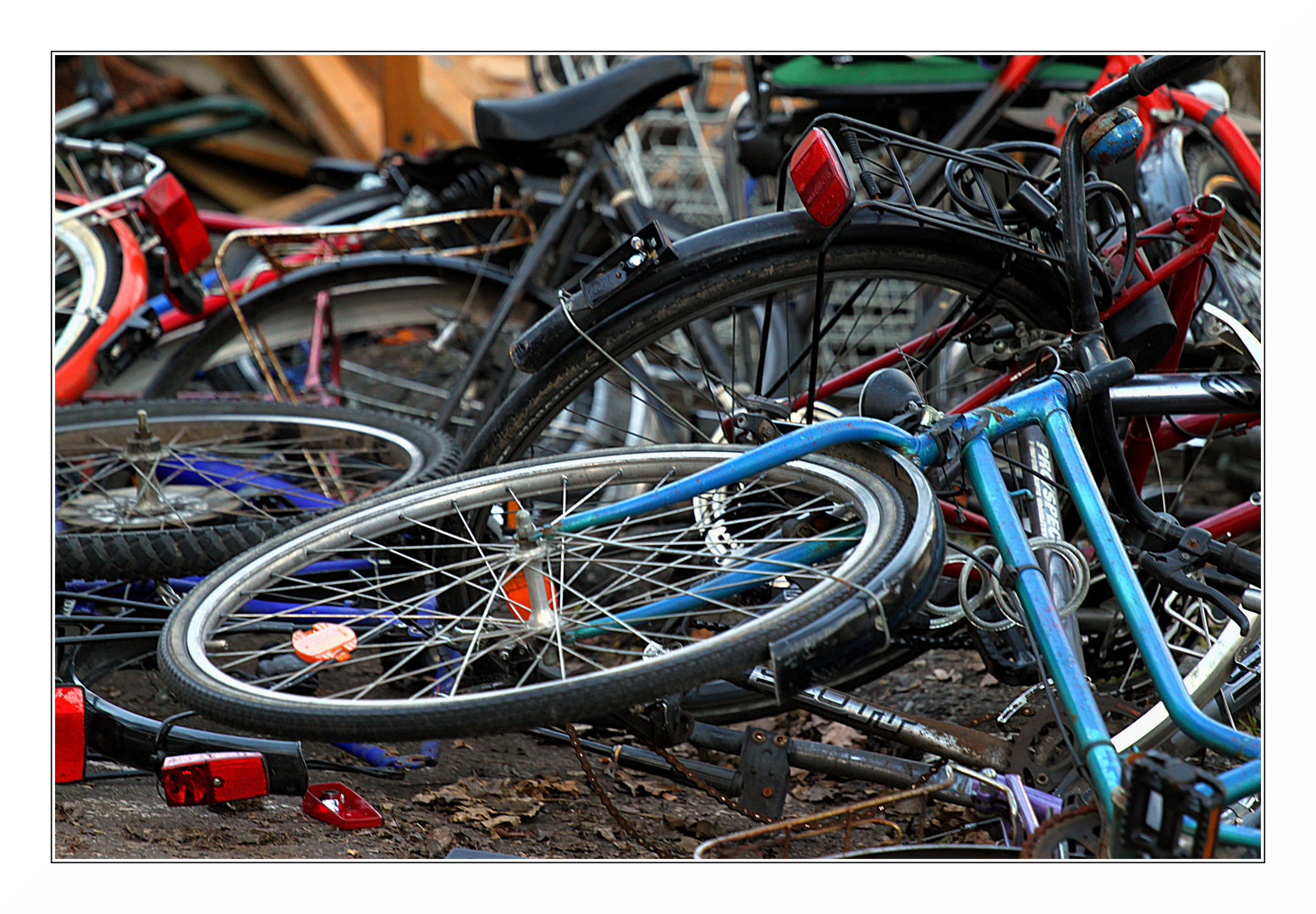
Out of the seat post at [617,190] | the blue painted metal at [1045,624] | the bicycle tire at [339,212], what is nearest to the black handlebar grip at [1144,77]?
the blue painted metal at [1045,624]

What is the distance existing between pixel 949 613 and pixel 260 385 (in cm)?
278

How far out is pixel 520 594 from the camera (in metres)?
2.08

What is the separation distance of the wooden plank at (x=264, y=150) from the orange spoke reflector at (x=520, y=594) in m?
6.34

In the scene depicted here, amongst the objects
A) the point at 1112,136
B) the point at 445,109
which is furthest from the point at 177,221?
the point at 445,109

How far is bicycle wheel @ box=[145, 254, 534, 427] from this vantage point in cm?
378

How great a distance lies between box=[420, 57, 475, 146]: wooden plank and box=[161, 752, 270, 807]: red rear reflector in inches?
201

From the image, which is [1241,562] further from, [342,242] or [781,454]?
[342,242]

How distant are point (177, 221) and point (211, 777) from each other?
1.99 metres

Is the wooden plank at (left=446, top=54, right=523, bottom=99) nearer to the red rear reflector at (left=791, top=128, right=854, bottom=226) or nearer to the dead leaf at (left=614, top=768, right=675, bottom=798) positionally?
the red rear reflector at (left=791, top=128, right=854, bottom=226)

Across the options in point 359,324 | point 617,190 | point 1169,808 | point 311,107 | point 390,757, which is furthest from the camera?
point 311,107

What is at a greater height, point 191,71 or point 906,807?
point 191,71

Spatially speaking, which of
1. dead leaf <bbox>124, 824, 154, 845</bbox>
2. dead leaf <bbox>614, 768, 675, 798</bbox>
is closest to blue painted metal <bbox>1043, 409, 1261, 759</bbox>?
dead leaf <bbox>614, 768, 675, 798</bbox>

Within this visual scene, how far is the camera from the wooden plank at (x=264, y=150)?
775cm

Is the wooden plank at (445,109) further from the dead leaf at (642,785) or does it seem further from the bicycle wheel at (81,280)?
the dead leaf at (642,785)
